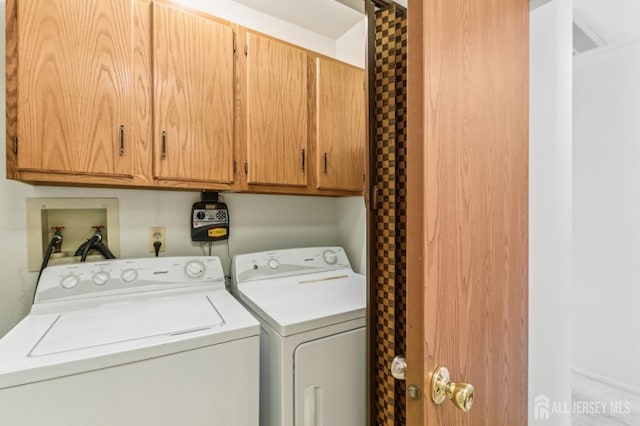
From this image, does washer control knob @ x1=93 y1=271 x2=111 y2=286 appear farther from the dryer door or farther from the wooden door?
the wooden door

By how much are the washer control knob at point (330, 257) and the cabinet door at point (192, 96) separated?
0.88 m

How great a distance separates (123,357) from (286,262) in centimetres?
106

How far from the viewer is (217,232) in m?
1.79

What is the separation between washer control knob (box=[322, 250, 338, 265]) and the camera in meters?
2.04

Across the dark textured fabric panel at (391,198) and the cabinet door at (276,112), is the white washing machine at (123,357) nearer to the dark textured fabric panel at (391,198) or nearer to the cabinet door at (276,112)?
the dark textured fabric panel at (391,198)
